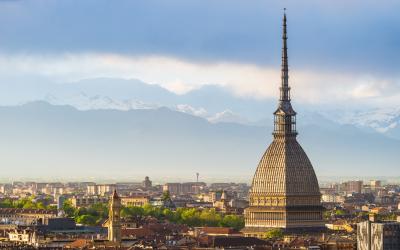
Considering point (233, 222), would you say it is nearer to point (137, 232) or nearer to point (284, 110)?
point (284, 110)

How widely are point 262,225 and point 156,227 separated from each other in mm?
8073

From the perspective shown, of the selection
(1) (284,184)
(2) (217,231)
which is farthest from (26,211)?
(2) (217,231)

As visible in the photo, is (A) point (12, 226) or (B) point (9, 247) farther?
(A) point (12, 226)

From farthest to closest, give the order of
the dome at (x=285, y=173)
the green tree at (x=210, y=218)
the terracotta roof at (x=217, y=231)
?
the green tree at (x=210, y=218) → the dome at (x=285, y=173) → the terracotta roof at (x=217, y=231)

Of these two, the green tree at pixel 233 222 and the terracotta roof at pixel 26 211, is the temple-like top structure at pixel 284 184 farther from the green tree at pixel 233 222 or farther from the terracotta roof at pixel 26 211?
the terracotta roof at pixel 26 211

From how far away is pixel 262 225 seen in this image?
124 meters

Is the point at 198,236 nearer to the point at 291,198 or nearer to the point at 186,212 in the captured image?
the point at 291,198

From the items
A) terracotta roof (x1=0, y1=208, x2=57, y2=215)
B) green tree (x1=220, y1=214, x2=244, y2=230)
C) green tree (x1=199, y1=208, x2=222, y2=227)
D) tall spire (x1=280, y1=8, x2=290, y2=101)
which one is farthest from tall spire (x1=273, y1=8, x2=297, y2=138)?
terracotta roof (x1=0, y1=208, x2=57, y2=215)

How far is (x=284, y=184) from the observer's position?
12606cm

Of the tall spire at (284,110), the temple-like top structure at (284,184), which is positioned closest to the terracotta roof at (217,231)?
the temple-like top structure at (284,184)

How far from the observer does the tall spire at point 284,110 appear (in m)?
126

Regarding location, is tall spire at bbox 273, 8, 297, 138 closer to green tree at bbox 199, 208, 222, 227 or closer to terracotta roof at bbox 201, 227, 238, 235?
terracotta roof at bbox 201, 227, 238, 235

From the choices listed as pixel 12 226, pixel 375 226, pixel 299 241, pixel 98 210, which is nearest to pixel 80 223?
pixel 12 226

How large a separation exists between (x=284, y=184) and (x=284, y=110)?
17.9 ft
